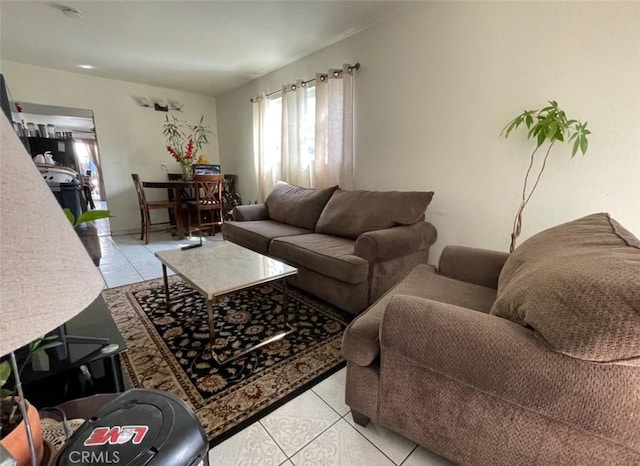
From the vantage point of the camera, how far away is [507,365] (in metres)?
0.76

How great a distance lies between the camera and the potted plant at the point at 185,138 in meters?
4.57

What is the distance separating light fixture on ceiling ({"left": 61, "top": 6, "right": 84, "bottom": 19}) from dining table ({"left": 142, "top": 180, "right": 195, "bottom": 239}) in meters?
1.82

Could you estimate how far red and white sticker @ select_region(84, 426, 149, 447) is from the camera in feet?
1.59

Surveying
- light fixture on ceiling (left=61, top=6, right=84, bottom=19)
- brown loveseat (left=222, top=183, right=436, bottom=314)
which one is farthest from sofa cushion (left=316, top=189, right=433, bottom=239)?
light fixture on ceiling (left=61, top=6, right=84, bottom=19)

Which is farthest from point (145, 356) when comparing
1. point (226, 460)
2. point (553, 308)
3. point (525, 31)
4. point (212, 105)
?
point (212, 105)

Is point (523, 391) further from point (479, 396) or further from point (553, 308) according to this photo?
point (553, 308)

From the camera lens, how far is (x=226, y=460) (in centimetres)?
104

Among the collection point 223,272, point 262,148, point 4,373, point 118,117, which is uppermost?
point 118,117

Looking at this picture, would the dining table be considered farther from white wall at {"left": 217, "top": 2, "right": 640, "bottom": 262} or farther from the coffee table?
white wall at {"left": 217, "top": 2, "right": 640, "bottom": 262}

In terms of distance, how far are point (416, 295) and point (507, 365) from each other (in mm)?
590

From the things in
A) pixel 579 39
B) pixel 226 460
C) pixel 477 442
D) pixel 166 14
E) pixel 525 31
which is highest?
pixel 166 14

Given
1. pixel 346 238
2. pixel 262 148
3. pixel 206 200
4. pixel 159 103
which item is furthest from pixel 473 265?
pixel 159 103

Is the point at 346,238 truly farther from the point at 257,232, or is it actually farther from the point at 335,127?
the point at 335,127

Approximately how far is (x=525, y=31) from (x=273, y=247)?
2346 mm
